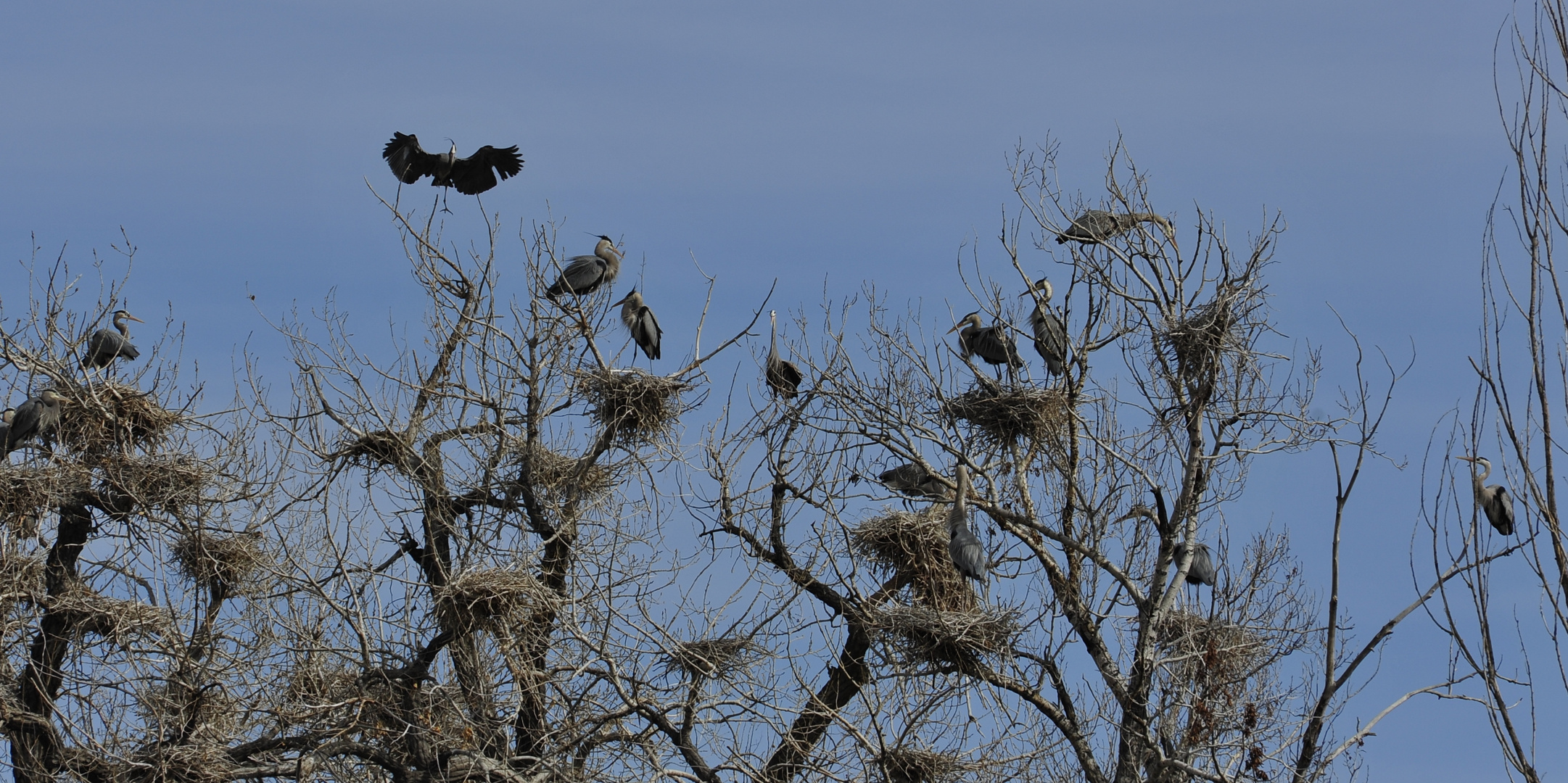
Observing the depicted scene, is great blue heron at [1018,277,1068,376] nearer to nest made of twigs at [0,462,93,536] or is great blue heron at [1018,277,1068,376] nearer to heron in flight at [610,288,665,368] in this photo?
heron in flight at [610,288,665,368]

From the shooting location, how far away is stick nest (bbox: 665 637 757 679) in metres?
9.30

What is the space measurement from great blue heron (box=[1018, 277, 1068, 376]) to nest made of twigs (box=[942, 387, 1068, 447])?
0.29 m

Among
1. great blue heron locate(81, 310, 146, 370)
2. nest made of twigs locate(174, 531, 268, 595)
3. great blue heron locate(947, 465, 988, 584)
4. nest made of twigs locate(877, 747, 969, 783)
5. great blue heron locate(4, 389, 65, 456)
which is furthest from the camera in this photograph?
great blue heron locate(81, 310, 146, 370)

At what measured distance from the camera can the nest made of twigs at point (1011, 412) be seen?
10.1m

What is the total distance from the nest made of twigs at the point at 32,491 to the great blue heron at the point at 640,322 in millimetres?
4573

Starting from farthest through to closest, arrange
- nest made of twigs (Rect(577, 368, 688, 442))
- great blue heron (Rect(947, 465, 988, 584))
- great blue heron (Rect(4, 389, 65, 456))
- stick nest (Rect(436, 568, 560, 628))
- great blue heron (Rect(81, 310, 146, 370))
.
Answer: great blue heron (Rect(81, 310, 146, 370))
great blue heron (Rect(4, 389, 65, 456))
great blue heron (Rect(947, 465, 988, 584))
nest made of twigs (Rect(577, 368, 688, 442))
stick nest (Rect(436, 568, 560, 628))

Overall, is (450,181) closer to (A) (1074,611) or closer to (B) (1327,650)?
(A) (1074,611)

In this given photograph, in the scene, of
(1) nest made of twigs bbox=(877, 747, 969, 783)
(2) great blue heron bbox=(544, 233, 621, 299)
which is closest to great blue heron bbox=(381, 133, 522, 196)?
(2) great blue heron bbox=(544, 233, 621, 299)

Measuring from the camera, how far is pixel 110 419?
1155cm

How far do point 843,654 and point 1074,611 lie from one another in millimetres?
1846

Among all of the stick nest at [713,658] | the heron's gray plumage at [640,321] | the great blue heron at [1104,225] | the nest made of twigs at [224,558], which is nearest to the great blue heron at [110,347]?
the nest made of twigs at [224,558]

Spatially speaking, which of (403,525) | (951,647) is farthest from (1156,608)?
(403,525)

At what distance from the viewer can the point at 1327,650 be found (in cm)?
616

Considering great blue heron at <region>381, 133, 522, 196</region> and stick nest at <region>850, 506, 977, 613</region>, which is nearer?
stick nest at <region>850, 506, 977, 613</region>
